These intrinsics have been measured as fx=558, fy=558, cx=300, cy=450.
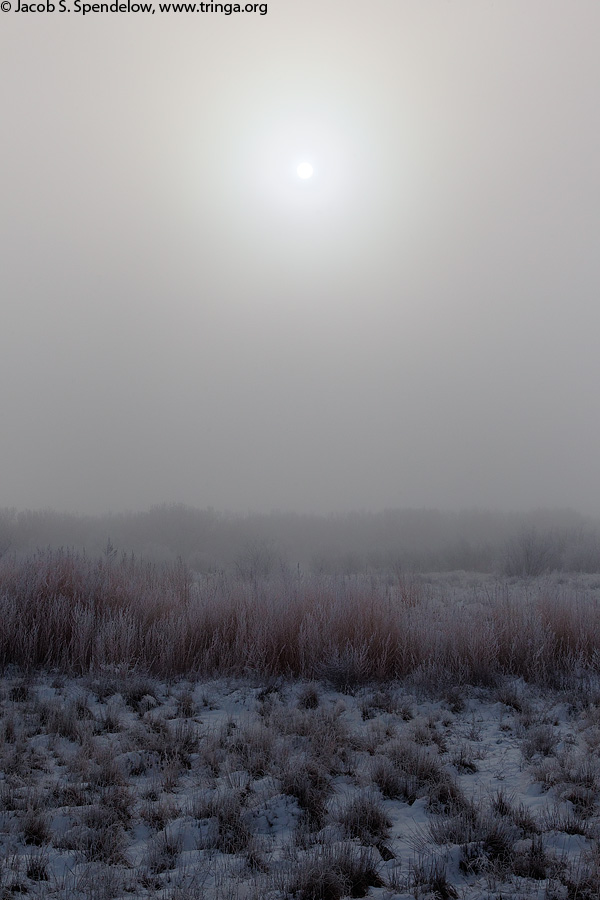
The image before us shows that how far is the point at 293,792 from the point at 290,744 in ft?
1.77

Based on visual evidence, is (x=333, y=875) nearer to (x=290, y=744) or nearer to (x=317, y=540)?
(x=290, y=744)

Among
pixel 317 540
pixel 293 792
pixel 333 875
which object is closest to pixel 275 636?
pixel 293 792

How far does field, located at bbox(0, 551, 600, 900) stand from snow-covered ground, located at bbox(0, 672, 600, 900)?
0.01 meters

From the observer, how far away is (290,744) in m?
3.69

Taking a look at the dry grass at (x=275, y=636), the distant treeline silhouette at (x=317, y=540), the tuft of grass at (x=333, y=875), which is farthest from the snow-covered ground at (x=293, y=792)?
the distant treeline silhouette at (x=317, y=540)

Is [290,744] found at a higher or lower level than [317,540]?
higher

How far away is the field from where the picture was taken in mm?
2467

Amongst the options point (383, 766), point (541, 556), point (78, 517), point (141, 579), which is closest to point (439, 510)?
point (541, 556)

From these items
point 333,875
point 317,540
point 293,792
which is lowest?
point 317,540

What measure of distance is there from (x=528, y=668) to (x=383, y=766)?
104 inches

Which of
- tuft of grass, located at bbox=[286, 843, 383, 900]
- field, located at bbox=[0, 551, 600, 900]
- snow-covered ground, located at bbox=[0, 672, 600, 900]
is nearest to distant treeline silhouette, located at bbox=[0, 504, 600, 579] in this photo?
field, located at bbox=[0, 551, 600, 900]

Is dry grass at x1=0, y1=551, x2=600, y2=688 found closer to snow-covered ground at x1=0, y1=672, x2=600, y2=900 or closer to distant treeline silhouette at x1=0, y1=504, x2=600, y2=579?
snow-covered ground at x1=0, y1=672, x2=600, y2=900

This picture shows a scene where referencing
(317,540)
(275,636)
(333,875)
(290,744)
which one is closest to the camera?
(333,875)

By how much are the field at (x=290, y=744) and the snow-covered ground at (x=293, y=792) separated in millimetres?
13
